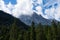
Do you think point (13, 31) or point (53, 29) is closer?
point (53, 29)

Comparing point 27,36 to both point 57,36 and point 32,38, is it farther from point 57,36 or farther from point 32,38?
point 57,36

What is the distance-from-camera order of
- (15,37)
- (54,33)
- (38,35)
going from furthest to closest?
1. (15,37)
2. (38,35)
3. (54,33)

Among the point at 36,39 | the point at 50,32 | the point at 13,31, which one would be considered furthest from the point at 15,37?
the point at 50,32

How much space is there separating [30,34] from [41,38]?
9.68 metres

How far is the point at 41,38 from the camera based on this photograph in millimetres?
117188

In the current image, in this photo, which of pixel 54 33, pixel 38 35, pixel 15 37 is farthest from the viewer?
pixel 15 37

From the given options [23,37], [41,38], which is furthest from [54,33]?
[23,37]

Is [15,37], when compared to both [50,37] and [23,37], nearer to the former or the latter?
[23,37]

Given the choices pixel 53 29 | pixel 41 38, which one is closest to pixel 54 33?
pixel 53 29

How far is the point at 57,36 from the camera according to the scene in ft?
359

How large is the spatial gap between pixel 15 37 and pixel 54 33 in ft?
102

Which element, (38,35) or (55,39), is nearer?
(55,39)

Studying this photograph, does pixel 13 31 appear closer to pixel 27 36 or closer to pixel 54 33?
pixel 27 36

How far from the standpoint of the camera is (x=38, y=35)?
117 m
